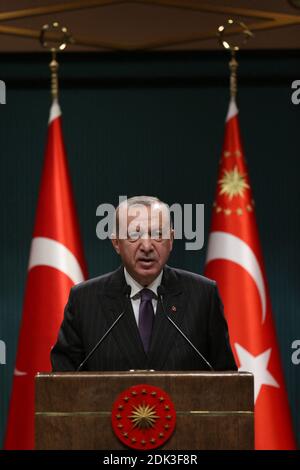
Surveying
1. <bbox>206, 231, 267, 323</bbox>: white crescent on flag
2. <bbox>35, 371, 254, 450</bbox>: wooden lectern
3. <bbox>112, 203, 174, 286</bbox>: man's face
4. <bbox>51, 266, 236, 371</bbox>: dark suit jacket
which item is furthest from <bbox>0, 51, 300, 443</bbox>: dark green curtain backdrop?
<bbox>35, 371, 254, 450</bbox>: wooden lectern

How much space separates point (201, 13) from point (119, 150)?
864 millimetres

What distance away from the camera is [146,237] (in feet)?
7.76

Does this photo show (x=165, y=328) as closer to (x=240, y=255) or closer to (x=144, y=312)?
(x=144, y=312)

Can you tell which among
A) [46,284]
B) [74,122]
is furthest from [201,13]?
[46,284]

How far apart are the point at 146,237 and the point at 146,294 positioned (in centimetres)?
21

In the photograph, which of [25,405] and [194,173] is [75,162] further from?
[25,405]

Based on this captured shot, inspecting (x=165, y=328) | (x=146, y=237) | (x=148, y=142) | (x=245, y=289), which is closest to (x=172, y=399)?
(x=165, y=328)

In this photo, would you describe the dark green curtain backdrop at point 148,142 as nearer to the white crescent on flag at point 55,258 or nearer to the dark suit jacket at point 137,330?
the white crescent on flag at point 55,258

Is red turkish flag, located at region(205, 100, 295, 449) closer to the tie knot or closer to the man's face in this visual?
the tie knot

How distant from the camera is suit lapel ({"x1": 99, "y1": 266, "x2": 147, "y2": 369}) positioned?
2363 mm

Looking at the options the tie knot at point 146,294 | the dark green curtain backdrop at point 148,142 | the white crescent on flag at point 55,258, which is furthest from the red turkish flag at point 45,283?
the tie knot at point 146,294

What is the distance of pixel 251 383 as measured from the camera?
Answer: 1.94 meters

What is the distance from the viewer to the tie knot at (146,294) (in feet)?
8.09

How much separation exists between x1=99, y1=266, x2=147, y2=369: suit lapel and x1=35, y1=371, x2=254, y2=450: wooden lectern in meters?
0.41
